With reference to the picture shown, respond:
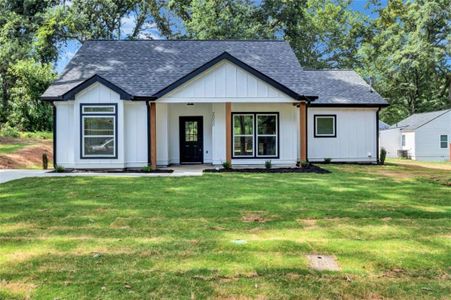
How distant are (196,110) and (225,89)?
2679 mm

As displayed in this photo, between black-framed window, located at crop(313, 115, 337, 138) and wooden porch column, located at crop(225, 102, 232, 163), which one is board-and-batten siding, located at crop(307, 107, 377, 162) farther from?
wooden porch column, located at crop(225, 102, 232, 163)

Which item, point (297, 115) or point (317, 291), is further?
point (297, 115)

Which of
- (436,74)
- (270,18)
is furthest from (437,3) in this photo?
(270,18)

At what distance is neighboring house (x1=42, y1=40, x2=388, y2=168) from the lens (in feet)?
48.4

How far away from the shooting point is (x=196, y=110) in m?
17.2

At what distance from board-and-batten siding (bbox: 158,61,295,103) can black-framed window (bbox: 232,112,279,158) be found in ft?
4.62

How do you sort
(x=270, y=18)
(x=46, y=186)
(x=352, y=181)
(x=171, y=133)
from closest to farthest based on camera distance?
(x=46, y=186) → (x=352, y=181) → (x=171, y=133) → (x=270, y=18)

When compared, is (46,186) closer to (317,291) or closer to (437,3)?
(317,291)

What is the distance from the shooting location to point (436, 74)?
40.2 m

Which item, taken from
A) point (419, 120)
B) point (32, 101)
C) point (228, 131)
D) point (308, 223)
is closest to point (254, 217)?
point (308, 223)

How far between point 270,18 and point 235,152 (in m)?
20.3

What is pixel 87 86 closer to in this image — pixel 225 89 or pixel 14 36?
pixel 225 89

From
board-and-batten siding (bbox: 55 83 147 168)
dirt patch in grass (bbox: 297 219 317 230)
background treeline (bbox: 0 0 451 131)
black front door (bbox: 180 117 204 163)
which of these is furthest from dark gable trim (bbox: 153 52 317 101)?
background treeline (bbox: 0 0 451 131)

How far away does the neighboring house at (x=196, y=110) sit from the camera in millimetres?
14758
